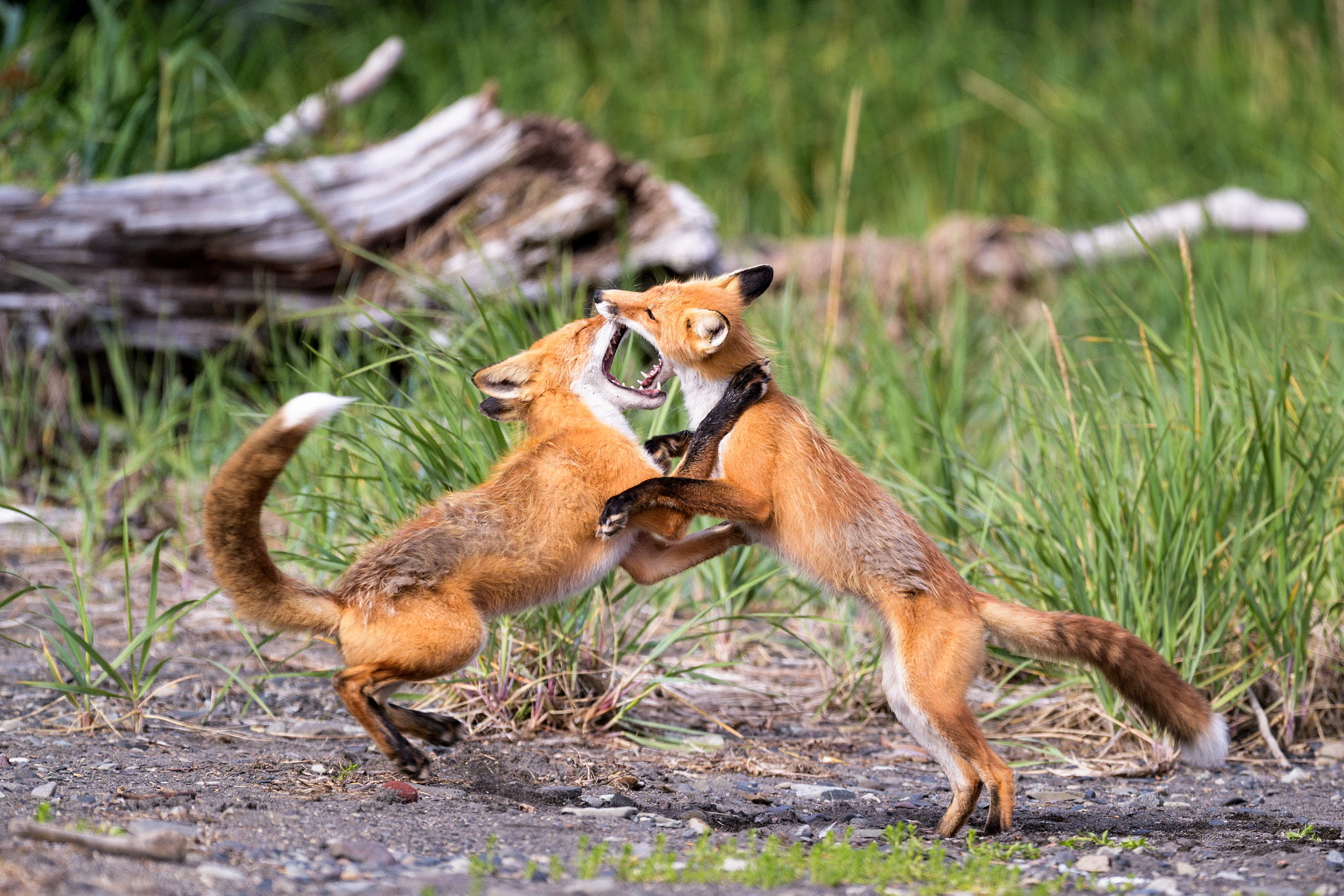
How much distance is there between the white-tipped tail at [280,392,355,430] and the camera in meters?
3.21

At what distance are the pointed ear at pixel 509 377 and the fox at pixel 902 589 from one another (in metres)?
0.48

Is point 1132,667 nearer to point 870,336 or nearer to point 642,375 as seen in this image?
point 642,375

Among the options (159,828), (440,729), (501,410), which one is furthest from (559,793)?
(501,410)

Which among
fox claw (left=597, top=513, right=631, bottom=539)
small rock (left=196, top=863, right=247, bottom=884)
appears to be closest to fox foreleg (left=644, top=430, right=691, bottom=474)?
fox claw (left=597, top=513, right=631, bottom=539)

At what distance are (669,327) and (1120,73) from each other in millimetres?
9360

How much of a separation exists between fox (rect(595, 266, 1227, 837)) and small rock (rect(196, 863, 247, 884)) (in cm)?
136

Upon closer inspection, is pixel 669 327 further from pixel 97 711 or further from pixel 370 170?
pixel 370 170

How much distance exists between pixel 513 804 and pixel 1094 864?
1.56 meters

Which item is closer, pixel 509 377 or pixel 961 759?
pixel 961 759

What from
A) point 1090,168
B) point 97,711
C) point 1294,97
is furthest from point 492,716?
point 1294,97

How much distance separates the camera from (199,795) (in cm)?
326

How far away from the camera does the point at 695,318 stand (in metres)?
3.84

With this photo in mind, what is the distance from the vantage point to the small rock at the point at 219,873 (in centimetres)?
256

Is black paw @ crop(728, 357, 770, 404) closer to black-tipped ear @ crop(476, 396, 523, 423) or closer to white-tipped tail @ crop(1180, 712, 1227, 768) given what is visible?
black-tipped ear @ crop(476, 396, 523, 423)
